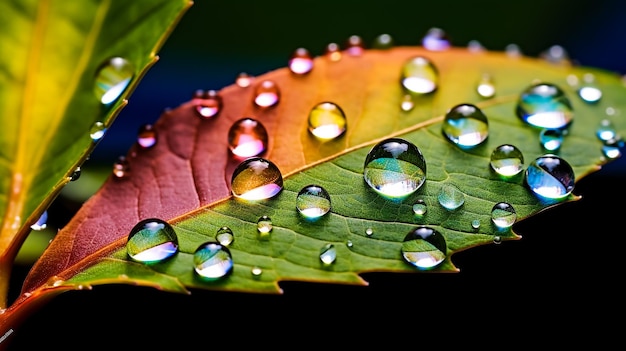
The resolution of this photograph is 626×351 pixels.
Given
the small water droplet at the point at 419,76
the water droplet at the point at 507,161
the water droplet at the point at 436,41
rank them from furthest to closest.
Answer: the water droplet at the point at 436,41
the small water droplet at the point at 419,76
the water droplet at the point at 507,161

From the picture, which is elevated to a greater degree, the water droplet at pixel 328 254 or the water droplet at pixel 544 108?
the water droplet at pixel 544 108

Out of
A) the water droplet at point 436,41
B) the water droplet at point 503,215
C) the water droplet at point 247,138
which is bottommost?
the water droplet at point 503,215

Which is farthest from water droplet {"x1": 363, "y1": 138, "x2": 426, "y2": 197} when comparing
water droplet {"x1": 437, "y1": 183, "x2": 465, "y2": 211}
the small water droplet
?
the small water droplet

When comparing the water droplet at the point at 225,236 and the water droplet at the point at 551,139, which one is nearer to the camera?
the water droplet at the point at 225,236

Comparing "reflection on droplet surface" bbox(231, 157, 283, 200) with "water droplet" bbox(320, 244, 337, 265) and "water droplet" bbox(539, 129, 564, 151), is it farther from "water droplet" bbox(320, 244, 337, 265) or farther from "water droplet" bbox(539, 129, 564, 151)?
"water droplet" bbox(539, 129, 564, 151)

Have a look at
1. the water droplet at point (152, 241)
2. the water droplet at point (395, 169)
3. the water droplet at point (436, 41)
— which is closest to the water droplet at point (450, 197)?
the water droplet at point (395, 169)

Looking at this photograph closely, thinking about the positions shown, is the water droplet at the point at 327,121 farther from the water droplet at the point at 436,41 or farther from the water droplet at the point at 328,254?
the water droplet at the point at 436,41

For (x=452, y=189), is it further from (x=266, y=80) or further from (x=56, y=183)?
(x=56, y=183)

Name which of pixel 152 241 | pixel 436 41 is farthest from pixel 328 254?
pixel 436 41
